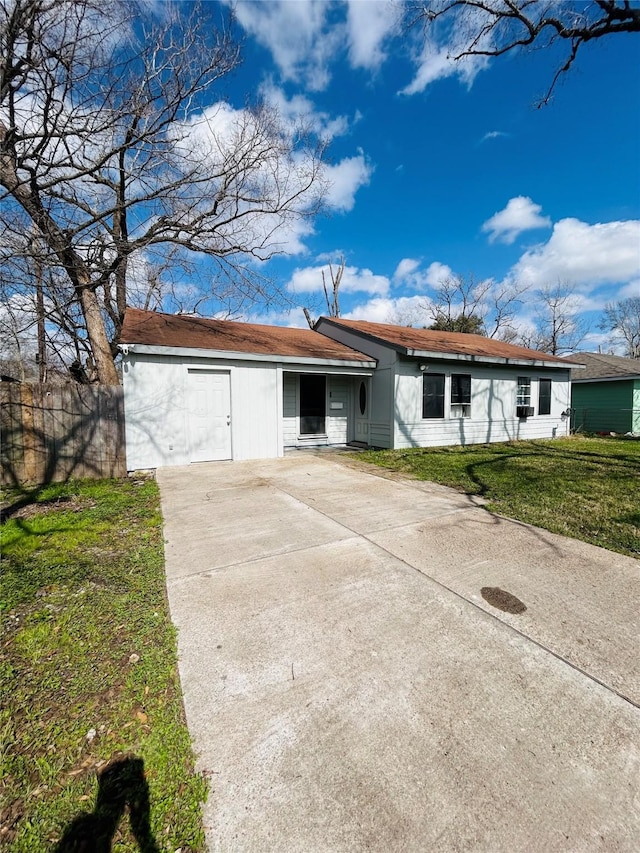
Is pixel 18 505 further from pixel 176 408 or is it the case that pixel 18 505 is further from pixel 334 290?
pixel 334 290

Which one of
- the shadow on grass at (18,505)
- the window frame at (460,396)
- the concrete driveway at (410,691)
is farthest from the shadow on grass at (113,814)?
the window frame at (460,396)

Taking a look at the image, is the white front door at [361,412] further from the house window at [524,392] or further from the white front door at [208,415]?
the house window at [524,392]

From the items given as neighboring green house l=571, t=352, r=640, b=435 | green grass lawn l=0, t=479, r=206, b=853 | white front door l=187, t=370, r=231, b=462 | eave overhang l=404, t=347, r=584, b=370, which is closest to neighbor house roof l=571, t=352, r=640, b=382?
neighboring green house l=571, t=352, r=640, b=435

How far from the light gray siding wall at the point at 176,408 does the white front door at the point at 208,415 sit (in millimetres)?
124

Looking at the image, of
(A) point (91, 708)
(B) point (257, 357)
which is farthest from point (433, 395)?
(A) point (91, 708)

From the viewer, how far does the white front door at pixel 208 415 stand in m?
8.19

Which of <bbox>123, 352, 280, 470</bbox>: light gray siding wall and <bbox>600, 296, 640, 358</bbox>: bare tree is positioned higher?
<bbox>600, 296, 640, 358</bbox>: bare tree

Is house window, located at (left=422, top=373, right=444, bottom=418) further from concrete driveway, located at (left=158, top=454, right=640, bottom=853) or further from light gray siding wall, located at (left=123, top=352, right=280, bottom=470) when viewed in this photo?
concrete driveway, located at (left=158, top=454, right=640, bottom=853)

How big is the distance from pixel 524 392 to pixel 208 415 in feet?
→ 35.2

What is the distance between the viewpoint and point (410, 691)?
195 centimetres

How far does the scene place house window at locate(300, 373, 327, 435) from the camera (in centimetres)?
1090

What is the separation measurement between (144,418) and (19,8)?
6.78 meters

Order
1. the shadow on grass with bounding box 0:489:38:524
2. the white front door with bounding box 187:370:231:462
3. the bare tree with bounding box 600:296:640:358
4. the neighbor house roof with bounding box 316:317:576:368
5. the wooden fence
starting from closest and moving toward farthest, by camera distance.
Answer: the shadow on grass with bounding box 0:489:38:524 < the wooden fence < the white front door with bounding box 187:370:231:462 < the neighbor house roof with bounding box 316:317:576:368 < the bare tree with bounding box 600:296:640:358

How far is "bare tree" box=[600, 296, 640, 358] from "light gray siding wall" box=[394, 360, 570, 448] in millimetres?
30193
